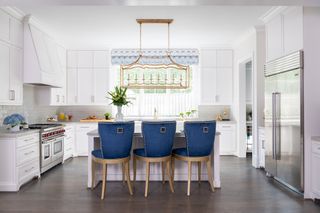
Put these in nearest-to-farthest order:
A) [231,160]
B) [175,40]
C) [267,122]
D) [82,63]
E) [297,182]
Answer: [297,182]
[267,122]
[231,160]
[175,40]
[82,63]

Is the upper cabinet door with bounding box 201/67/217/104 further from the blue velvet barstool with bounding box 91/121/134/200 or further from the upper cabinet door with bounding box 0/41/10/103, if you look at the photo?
the upper cabinet door with bounding box 0/41/10/103

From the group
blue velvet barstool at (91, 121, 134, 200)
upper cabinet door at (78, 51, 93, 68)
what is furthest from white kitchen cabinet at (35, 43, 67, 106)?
blue velvet barstool at (91, 121, 134, 200)

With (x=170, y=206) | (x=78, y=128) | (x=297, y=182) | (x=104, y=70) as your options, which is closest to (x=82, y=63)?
(x=104, y=70)

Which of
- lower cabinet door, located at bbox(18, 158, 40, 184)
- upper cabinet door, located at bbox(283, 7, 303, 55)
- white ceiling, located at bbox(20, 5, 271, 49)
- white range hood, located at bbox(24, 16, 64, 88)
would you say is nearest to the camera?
upper cabinet door, located at bbox(283, 7, 303, 55)

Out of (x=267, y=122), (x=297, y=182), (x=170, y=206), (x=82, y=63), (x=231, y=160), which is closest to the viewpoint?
(x=170, y=206)

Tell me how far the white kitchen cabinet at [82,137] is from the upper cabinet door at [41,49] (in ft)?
5.28

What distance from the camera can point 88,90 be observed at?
7.02m

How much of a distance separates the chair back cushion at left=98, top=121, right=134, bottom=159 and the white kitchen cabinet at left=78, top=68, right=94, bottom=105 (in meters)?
3.58

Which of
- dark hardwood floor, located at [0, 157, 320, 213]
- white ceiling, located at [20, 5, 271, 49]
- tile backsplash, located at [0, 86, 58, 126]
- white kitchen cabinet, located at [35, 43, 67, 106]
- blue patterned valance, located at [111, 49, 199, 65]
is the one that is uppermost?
white ceiling, located at [20, 5, 271, 49]

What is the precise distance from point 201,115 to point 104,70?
2.86m

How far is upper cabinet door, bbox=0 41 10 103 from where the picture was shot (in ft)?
13.8

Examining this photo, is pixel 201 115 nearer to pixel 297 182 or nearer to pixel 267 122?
pixel 267 122

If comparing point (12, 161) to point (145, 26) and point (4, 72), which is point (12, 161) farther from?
point (145, 26)

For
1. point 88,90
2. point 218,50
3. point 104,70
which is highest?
point 218,50
